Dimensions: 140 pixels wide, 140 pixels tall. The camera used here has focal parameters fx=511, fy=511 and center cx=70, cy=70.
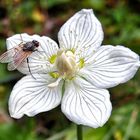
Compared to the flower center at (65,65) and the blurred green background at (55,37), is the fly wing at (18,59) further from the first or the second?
the blurred green background at (55,37)

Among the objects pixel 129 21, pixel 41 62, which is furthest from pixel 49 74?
pixel 129 21

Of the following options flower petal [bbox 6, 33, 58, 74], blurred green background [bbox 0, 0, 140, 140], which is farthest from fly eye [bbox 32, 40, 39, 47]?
blurred green background [bbox 0, 0, 140, 140]

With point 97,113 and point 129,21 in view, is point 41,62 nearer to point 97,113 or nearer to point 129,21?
point 97,113

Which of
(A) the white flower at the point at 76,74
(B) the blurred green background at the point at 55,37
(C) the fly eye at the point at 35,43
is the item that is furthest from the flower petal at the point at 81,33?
(B) the blurred green background at the point at 55,37

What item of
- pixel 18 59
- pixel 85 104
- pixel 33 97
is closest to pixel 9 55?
pixel 18 59

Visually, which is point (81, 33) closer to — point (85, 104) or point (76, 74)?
point (76, 74)

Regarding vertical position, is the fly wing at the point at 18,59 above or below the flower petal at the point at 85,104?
above

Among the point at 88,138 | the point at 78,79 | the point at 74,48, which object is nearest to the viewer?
the point at 78,79

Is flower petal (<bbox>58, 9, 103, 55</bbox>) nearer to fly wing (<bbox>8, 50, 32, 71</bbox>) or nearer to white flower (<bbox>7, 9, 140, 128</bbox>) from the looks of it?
white flower (<bbox>7, 9, 140, 128</bbox>)
